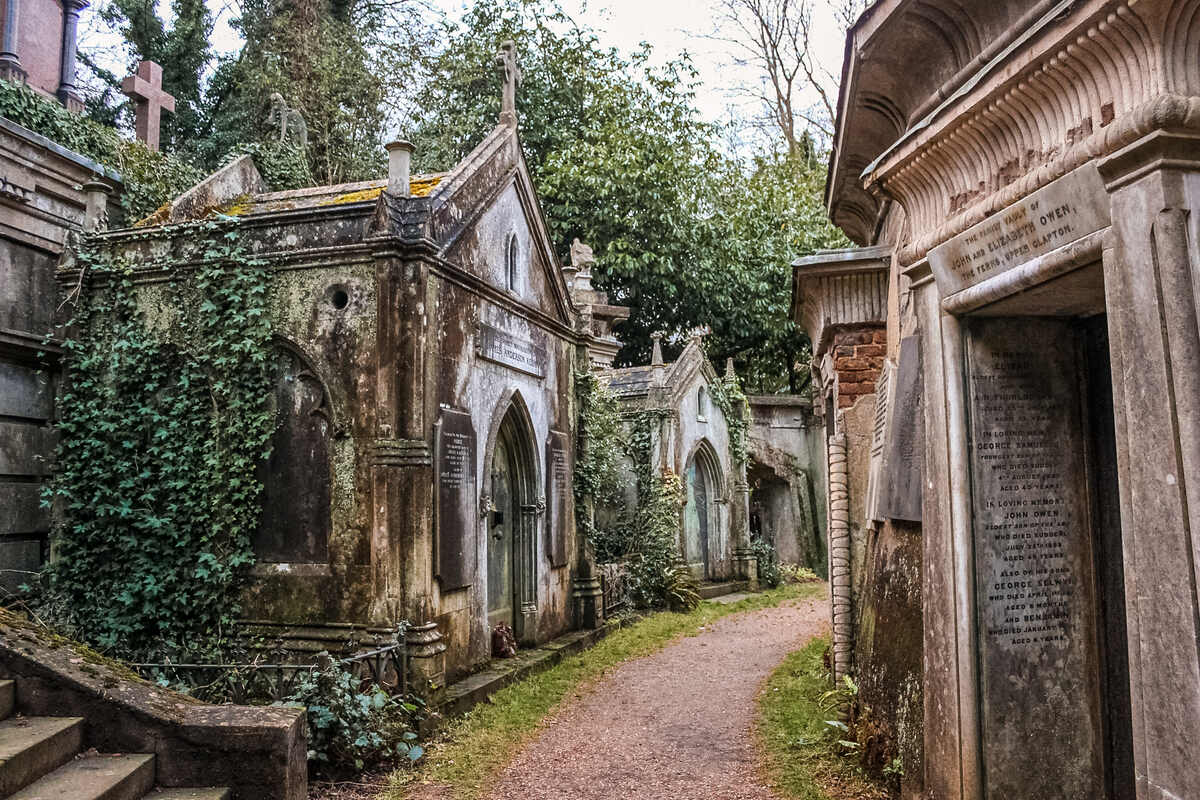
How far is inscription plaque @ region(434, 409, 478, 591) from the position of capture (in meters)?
8.23

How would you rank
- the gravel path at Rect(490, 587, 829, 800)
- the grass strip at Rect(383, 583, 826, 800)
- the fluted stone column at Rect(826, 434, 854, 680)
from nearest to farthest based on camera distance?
the gravel path at Rect(490, 587, 829, 800) → the grass strip at Rect(383, 583, 826, 800) → the fluted stone column at Rect(826, 434, 854, 680)

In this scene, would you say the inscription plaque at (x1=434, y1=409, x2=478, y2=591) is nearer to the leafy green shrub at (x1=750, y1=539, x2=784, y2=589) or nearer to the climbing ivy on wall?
the climbing ivy on wall

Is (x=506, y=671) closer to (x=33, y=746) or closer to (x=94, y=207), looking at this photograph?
(x=33, y=746)

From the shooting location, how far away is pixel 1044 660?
4.26 metres

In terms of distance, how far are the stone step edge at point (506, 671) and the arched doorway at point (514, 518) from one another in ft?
1.67

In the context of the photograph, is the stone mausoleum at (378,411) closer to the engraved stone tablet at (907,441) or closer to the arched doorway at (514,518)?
the arched doorway at (514,518)

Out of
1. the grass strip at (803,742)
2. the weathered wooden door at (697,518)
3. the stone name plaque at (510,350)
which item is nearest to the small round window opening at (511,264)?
the stone name plaque at (510,350)

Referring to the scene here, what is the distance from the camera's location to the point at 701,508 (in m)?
18.0

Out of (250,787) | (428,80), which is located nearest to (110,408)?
(250,787)

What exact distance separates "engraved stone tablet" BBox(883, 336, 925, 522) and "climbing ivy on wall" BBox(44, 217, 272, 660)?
18.4 ft

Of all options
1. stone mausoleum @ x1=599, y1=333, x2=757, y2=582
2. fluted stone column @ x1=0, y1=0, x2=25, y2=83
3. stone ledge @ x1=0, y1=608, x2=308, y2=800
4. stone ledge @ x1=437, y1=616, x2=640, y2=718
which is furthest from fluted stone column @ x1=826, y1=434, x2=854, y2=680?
fluted stone column @ x1=0, y1=0, x2=25, y2=83

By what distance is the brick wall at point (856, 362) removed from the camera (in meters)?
7.68

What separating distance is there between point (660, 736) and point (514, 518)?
12.3ft

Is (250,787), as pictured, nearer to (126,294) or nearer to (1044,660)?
(1044,660)
